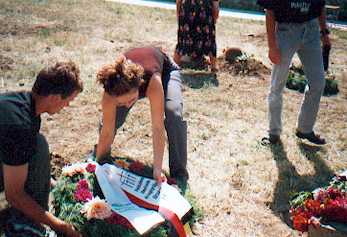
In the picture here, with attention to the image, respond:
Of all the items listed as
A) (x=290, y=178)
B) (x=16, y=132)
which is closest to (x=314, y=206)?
(x=290, y=178)

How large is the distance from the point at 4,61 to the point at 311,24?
15.7ft

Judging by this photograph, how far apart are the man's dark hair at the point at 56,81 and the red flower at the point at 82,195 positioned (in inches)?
36.4

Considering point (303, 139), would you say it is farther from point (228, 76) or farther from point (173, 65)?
point (228, 76)

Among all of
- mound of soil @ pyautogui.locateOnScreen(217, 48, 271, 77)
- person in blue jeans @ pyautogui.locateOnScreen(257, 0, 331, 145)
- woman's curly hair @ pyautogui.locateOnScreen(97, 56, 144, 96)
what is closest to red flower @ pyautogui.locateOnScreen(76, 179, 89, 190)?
woman's curly hair @ pyautogui.locateOnScreen(97, 56, 144, 96)

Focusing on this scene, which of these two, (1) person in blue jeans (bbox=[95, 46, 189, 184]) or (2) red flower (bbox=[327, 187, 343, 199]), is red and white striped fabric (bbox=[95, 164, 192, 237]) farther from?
(2) red flower (bbox=[327, 187, 343, 199])

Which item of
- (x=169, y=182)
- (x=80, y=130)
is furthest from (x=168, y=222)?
(x=80, y=130)

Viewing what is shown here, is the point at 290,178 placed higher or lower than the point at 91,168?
lower

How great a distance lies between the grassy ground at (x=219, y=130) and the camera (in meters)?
4.05

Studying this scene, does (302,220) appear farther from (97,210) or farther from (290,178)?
(97,210)

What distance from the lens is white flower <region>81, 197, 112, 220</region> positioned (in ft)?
10.4

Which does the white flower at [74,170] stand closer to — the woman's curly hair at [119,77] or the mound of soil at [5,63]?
the woman's curly hair at [119,77]

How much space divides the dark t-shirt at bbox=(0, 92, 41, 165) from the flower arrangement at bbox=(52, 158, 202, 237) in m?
0.71

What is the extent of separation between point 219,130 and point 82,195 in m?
2.40

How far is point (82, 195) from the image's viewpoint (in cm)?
342
